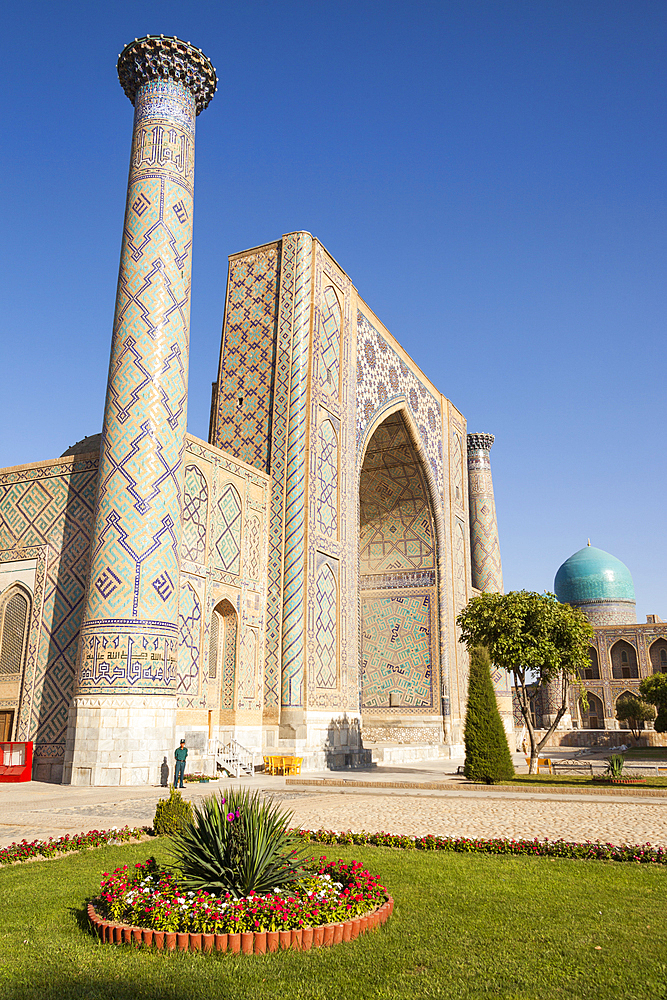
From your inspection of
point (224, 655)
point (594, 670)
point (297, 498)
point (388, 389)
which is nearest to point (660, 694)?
point (388, 389)

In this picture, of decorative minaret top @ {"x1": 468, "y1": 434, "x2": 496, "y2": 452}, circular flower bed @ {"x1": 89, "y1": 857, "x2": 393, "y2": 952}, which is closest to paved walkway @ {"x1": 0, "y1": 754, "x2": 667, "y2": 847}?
circular flower bed @ {"x1": 89, "y1": 857, "x2": 393, "y2": 952}

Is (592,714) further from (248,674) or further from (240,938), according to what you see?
(240,938)

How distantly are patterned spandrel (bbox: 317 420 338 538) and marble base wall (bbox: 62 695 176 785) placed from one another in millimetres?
6662

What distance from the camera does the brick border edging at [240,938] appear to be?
3.34 m

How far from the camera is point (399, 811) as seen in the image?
848 cm

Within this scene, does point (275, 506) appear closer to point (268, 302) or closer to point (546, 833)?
point (268, 302)

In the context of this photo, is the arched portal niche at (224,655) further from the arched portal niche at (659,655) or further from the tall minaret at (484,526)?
the arched portal niche at (659,655)

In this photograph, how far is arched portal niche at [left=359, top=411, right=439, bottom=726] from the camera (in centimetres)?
2336

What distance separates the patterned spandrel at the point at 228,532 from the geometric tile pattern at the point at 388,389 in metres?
5.37

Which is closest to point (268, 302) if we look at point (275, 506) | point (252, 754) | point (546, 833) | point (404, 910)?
point (275, 506)

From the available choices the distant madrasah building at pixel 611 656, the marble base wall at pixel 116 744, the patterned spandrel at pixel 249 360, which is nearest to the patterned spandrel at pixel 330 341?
the patterned spandrel at pixel 249 360

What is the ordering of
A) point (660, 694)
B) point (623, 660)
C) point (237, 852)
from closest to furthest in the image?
point (237, 852)
point (660, 694)
point (623, 660)

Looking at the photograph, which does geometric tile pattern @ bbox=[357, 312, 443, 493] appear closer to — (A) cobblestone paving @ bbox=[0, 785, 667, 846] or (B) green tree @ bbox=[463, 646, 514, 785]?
(B) green tree @ bbox=[463, 646, 514, 785]

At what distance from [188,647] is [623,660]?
Answer: 35.3 m
